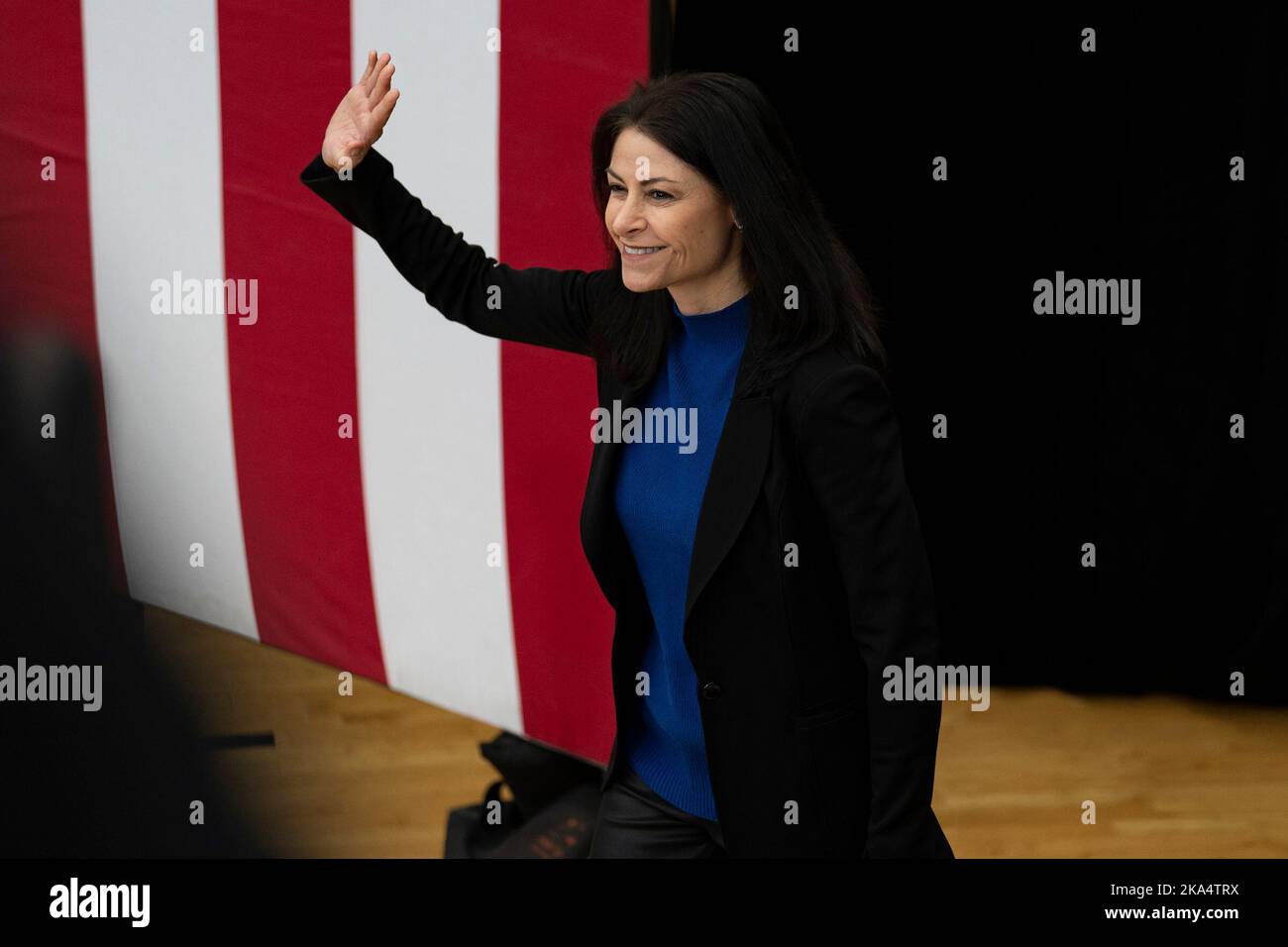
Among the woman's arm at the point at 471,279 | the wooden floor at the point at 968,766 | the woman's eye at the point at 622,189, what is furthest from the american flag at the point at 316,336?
the woman's eye at the point at 622,189

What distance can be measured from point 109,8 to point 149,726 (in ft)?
3.55

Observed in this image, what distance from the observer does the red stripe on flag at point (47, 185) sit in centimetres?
211

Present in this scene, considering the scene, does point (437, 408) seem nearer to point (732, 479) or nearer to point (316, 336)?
point (316, 336)

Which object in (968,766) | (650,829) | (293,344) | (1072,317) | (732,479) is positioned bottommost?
(968,766)

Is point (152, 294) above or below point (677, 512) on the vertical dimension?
above

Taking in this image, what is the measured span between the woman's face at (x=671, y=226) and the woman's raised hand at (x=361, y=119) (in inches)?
10.9

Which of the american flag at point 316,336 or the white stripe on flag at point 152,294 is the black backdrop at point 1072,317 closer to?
the american flag at point 316,336

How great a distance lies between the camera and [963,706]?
128 inches

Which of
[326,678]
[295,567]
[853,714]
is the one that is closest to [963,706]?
[326,678]

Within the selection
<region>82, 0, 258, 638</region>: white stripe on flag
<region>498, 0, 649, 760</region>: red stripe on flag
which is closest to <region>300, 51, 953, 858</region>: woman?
<region>498, 0, 649, 760</region>: red stripe on flag

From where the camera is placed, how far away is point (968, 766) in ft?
9.58

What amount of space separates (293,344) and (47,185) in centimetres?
42

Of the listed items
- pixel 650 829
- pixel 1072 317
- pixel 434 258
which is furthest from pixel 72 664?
pixel 1072 317

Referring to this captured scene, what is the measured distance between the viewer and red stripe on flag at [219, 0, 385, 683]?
6.82 ft
